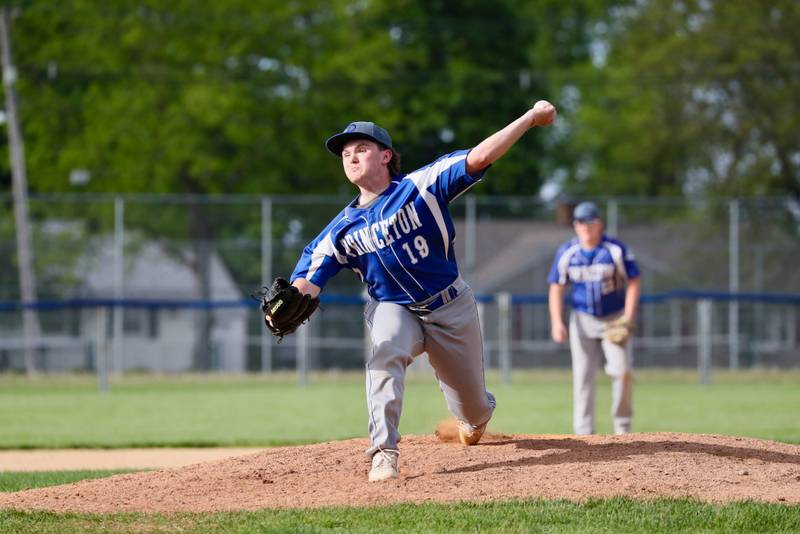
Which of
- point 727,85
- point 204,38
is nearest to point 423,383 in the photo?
point 204,38

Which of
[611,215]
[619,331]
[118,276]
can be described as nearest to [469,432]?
[619,331]

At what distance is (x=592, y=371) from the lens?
10.1m

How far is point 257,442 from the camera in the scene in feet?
34.9

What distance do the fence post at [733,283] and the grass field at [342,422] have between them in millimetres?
565

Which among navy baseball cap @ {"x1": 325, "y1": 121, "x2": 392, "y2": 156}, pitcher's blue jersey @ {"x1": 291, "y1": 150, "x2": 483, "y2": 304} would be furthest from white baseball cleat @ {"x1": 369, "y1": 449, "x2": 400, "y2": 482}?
navy baseball cap @ {"x1": 325, "y1": 121, "x2": 392, "y2": 156}

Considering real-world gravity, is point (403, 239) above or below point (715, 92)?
below

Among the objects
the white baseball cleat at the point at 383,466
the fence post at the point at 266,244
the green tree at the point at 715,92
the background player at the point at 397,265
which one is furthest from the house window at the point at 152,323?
the white baseball cleat at the point at 383,466

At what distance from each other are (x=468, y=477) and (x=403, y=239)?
128 cm

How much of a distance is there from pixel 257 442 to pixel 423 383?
8879 millimetres

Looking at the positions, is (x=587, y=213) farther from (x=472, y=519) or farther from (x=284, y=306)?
(x=472, y=519)

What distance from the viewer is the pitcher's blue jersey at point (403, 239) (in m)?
6.23

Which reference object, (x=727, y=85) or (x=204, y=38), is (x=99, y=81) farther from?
(x=727, y=85)

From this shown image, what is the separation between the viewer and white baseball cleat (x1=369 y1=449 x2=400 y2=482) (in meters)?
6.14

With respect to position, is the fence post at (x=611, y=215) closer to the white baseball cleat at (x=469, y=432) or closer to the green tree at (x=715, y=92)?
the green tree at (x=715, y=92)
